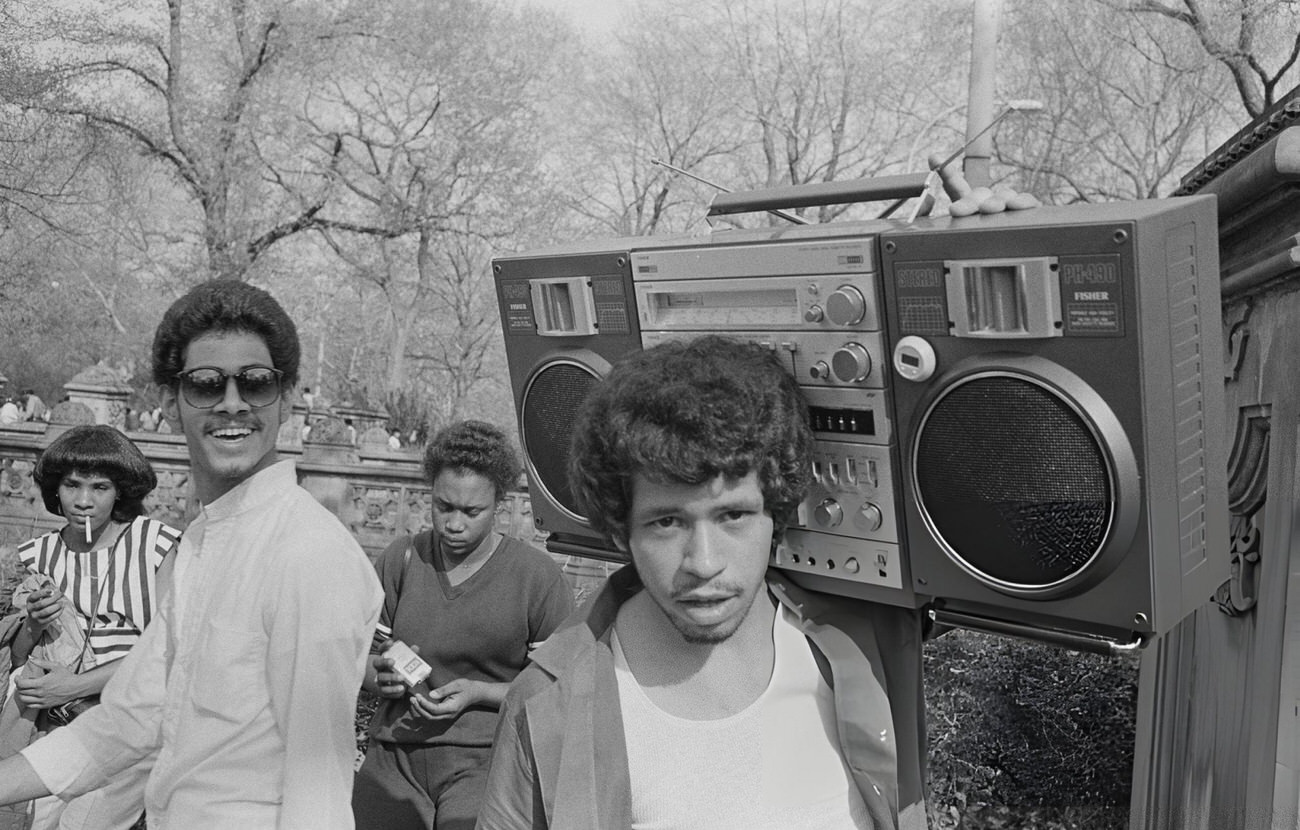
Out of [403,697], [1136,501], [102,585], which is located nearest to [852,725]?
[1136,501]

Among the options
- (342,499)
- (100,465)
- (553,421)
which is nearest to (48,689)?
(100,465)

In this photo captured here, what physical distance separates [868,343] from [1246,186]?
1310 millimetres

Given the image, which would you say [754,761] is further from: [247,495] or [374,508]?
[374,508]

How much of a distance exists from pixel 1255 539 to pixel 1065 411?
153cm

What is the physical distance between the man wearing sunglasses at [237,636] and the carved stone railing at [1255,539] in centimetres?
178

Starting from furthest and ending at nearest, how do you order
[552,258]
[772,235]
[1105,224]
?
[552,258]
[772,235]
[1105,224]

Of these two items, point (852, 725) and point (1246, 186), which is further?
point (1246, 186)

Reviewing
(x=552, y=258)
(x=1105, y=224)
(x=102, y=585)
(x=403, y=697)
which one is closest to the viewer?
(x=1105, y=224)

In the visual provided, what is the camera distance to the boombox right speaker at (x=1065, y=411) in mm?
1368

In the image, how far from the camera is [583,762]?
165 centimetres

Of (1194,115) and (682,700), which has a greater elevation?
(1194,115)

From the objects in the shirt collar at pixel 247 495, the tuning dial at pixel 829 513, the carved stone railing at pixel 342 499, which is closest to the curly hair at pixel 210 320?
the shirt collar at pixel 247 495

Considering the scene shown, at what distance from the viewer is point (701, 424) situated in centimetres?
162

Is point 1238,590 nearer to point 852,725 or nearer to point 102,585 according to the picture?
point 852,725
